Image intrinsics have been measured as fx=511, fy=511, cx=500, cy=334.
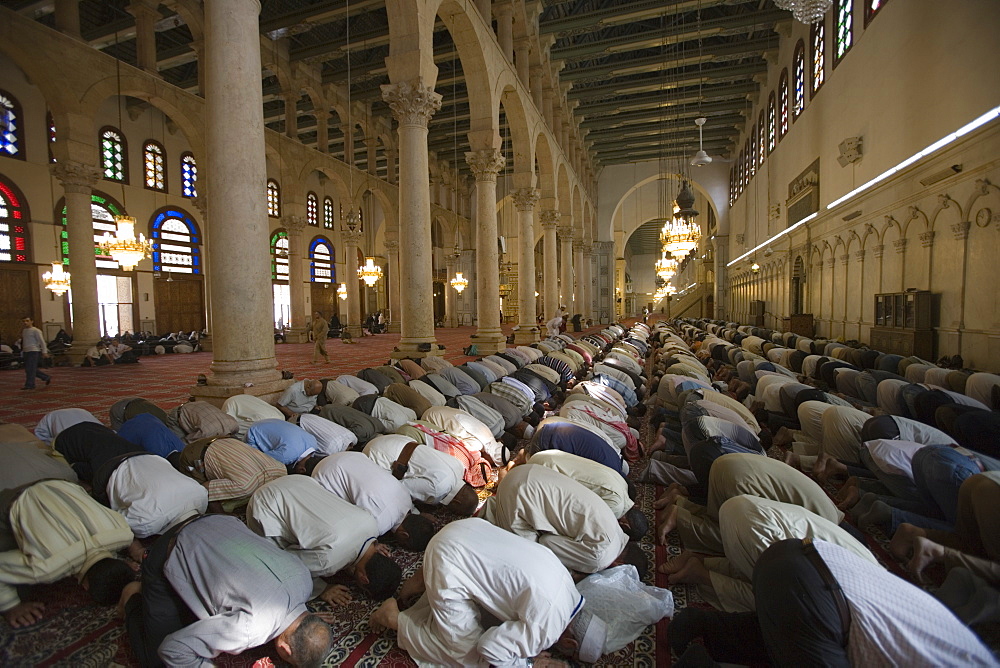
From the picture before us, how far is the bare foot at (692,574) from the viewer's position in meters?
2.40

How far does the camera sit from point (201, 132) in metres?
11.7

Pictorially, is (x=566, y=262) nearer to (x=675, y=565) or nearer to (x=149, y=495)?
(x=675, y=565)

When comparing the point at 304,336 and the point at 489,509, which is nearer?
the point at 489,509

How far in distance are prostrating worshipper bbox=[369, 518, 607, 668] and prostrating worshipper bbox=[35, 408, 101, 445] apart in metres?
3.41

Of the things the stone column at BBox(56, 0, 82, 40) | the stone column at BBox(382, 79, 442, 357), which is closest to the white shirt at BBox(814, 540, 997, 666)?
the stone column at BBox(382, 79, 442, 357)

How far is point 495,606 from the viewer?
74.5 inches

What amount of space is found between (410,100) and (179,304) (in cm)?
1400

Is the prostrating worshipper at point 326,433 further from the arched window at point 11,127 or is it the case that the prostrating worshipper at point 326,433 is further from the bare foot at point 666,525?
the arched window at point 11,127

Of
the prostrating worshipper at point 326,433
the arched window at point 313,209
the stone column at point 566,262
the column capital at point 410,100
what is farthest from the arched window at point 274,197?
the prostrating worshipper at point 326,433

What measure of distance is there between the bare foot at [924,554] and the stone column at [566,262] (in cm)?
1488

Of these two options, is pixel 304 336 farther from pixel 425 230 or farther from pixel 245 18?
pixel 245 18

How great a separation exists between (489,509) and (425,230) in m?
5.10

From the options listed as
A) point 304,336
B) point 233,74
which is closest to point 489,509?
point 233,74

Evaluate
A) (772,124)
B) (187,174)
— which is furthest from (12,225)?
(772,124)
